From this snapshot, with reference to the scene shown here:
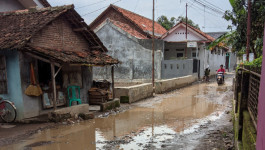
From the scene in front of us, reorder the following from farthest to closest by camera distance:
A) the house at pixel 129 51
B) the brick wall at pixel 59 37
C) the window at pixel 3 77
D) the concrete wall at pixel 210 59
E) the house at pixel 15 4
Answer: the concrete wall at pixel 210 59, the house at pixel 129 51, the house at pixel 15 4, the brick wall at pixel 59 37, the window at pixel 3 77

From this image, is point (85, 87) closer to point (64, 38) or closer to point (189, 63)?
point (64, 38)

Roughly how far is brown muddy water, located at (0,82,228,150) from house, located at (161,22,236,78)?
883cm

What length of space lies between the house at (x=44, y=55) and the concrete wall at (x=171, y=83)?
5233mm

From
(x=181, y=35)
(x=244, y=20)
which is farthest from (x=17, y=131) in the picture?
(x=181, y=35)

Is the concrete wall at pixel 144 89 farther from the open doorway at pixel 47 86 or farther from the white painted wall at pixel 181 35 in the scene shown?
the white painted wall at pixel 181 35

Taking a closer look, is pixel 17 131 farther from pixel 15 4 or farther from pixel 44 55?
pixel 15 4

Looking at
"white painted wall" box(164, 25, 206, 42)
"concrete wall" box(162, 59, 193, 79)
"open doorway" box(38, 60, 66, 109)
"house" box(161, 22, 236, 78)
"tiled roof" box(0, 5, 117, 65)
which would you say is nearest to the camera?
"tiled roof" box(0, 5, 117, 65)

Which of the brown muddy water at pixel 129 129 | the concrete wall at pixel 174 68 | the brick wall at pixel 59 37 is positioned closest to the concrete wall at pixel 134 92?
the brown muddy water at pixel 129 129

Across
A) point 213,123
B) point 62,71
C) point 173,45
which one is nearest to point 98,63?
point 62,71

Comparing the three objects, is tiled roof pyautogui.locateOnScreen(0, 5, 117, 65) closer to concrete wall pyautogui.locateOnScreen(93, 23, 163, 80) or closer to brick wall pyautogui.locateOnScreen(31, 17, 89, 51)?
brick wall pyautogui.locateOnScreen(31, 17, 89, 51)

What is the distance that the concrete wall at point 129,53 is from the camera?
62.3ft

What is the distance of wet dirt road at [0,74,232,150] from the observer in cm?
588

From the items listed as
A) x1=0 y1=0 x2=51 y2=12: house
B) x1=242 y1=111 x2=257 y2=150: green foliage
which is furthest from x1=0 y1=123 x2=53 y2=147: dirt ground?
x1=0 y1=0 x2=51 y2=12: house

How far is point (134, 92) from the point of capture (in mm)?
12000
